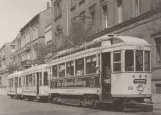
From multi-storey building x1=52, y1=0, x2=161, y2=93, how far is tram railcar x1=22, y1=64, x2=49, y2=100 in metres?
5.72

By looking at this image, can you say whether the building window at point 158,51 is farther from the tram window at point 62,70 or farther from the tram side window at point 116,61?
the tram side window at point 116,61

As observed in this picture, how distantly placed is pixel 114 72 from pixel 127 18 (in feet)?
35.8

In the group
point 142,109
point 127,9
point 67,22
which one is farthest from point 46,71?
point 67,22

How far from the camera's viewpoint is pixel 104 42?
54.5 feet

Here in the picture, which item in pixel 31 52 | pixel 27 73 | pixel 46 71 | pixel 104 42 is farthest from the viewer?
pixel 31 52

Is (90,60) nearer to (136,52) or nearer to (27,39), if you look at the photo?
(136,52)

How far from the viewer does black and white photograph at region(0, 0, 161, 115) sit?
50.9 feet

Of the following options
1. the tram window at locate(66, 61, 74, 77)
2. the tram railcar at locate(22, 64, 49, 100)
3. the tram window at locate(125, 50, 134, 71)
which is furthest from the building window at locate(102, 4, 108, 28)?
the tram window at locate(125, 50, 134, 71)

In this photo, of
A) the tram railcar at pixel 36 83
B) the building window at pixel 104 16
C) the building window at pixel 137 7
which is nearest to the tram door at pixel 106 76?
the building window at pixel 137 7

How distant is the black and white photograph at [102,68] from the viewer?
50.9 ft

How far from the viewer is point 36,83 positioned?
92.1 feet

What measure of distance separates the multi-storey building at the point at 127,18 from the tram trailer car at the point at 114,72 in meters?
1.98

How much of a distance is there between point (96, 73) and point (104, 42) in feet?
5.00

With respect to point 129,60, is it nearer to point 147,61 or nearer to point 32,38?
point 147,61
